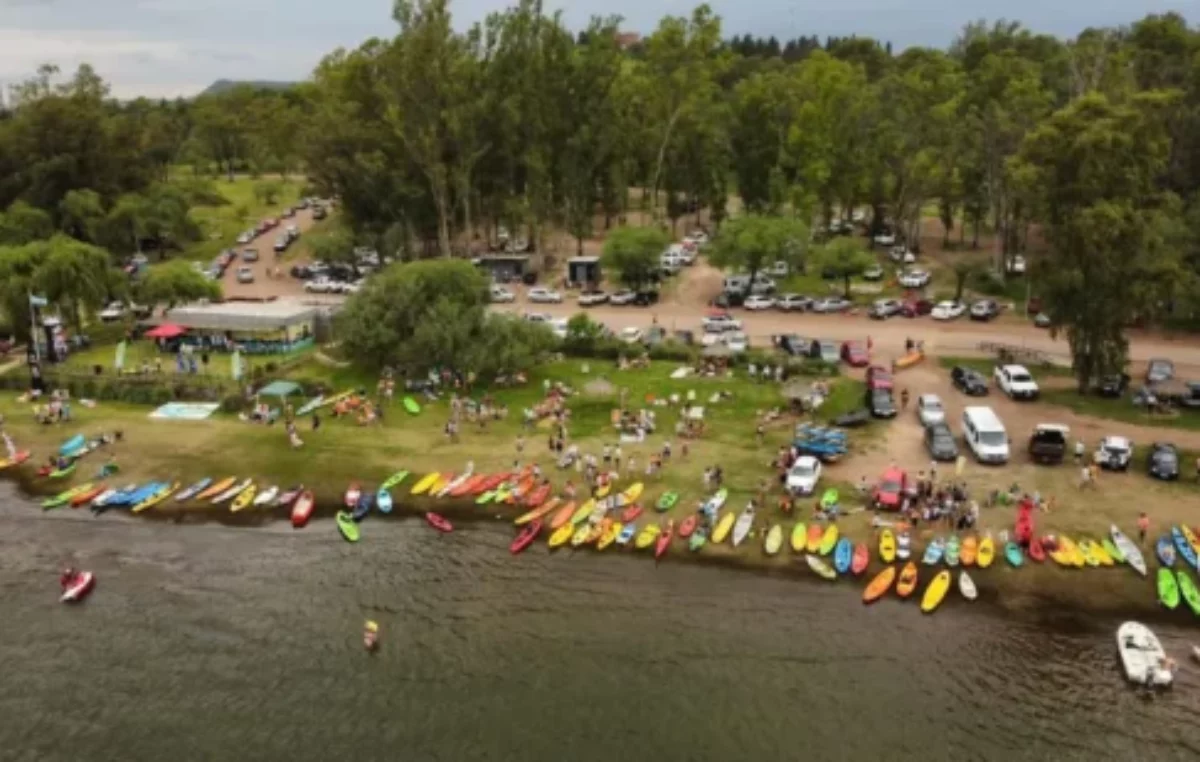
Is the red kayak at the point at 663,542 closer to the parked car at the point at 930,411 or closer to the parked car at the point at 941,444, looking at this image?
the parked car at the point at 941,444

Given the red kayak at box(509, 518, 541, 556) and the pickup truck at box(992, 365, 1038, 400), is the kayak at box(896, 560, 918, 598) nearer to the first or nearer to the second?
the red kayak at box(509, 518, 541, 556)

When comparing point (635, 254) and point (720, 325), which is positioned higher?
point (635, 254)

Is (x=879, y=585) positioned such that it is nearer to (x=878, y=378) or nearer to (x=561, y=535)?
(x=561, y=535)

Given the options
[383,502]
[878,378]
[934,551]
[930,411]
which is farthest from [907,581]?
[383,502]

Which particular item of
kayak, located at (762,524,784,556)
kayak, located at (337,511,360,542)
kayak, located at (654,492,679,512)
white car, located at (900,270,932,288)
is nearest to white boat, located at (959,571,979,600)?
kayak, located at (762,524,784,556)

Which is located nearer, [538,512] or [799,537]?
[799,537]

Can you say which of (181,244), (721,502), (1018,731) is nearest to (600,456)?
(721,502)

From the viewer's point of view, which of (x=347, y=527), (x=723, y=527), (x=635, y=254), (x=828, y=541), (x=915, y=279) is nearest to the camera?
(x=828, y=541)
